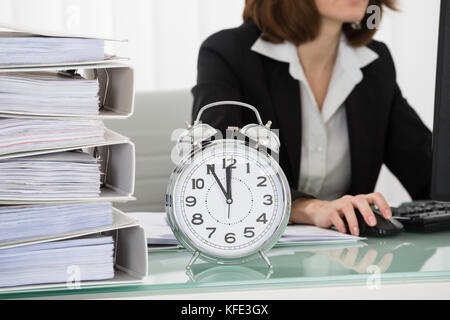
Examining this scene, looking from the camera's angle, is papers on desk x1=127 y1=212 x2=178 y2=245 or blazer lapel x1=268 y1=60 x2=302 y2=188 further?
blazer lapel x1=268 y1=60 x2=302 y2=188

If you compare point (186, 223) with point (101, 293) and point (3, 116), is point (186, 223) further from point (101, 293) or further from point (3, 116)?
point (3, 116)

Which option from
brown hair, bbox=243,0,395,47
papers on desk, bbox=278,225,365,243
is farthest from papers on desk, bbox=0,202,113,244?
brown hair, bbox=243,0,395,47

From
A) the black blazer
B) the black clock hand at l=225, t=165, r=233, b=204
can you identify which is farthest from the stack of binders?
the black blazer

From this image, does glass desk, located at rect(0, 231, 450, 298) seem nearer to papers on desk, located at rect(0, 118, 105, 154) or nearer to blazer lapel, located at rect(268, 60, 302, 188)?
papers on desk, located at rect(0, 118, 105, 154)

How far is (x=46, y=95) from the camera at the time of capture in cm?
68

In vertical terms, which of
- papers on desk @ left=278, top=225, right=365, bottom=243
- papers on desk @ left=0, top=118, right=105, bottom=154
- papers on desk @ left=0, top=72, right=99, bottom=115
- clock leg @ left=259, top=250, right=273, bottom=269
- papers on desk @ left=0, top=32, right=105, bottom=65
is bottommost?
papers on desk @ left=278, top=225, right=365, bottom=243

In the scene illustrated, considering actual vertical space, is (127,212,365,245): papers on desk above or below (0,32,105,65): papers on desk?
below

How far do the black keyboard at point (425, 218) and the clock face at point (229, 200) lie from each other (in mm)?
334

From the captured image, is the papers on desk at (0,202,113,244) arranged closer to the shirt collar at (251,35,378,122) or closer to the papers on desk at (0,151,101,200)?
the papers on desk at (0,151,101,200)

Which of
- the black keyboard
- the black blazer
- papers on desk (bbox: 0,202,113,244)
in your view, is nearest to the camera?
papers on desk (bbox: 0,202,113,244)

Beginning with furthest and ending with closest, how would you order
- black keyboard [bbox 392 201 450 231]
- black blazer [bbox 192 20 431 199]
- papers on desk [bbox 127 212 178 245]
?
1. black blazer [bbox 192 20 431 199]
2. black keyboard [bbox 392 201 450 231]
3. papers on desk [bbox 127 212 178 245]

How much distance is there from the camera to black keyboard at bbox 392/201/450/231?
98 cm

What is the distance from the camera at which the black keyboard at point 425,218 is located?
3.23ft

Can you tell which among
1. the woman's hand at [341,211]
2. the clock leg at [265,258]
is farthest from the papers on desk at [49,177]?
the woman's hand at [341,211]
